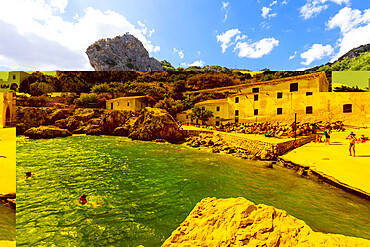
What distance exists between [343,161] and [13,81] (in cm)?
587

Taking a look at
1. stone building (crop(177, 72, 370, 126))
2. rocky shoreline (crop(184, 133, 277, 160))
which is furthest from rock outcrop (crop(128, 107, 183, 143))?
stone building (crop(177, 72, 370, 126))

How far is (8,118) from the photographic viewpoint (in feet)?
7.02

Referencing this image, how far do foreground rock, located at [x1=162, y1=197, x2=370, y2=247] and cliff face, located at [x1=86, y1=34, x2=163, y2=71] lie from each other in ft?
11.5

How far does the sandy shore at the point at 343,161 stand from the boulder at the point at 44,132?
19.8 feet

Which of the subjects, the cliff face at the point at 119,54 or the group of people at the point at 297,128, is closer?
the group of people at the point at 297,128

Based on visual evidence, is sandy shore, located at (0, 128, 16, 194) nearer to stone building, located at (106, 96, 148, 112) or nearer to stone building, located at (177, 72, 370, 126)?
stone building, located at (106, 96, 148, 112)

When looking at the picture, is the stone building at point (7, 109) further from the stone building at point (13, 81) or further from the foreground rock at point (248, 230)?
the foreground rock at point (248, 230)

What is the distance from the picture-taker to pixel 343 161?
229cm

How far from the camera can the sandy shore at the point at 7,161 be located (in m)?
1.83

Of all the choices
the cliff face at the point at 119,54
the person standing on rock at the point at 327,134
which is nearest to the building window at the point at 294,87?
the person standing on rock at the point at 327,134

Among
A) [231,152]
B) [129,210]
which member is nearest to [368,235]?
[129,210]

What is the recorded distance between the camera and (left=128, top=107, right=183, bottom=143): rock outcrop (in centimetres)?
813

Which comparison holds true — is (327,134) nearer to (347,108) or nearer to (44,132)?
(347,108)

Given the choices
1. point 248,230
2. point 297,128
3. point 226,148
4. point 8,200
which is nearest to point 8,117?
point 8,200
